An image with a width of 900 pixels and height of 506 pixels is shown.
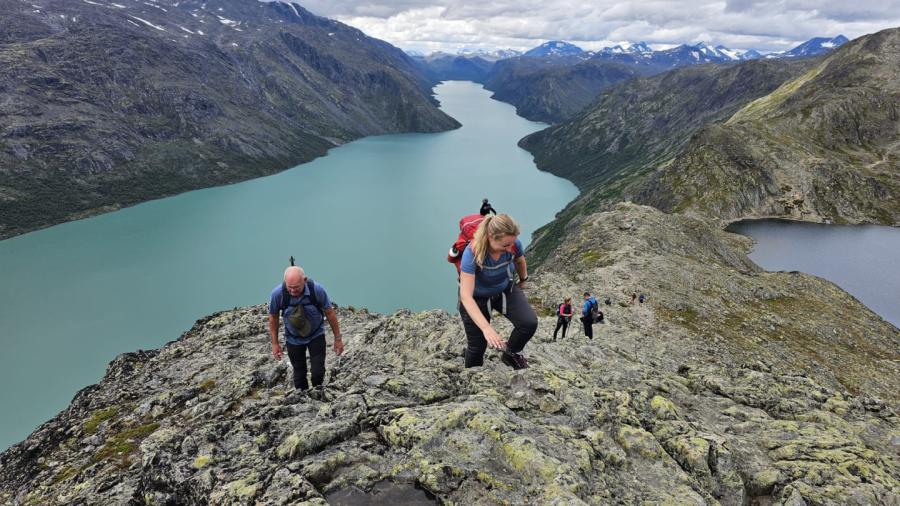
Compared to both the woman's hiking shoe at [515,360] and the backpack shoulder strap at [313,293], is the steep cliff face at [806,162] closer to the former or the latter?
the woman's hiking shoe at [515,360]

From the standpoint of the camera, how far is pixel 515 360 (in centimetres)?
1192

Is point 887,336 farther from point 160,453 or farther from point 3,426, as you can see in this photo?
point 3,426

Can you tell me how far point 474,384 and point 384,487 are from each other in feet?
13.4

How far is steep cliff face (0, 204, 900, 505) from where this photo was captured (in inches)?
323

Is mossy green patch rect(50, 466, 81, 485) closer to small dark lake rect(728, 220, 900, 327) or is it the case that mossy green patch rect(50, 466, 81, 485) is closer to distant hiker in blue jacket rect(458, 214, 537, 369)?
distant hiker in blue jacket rect(458, 214, 537, 369)

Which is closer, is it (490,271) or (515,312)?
(490,271)

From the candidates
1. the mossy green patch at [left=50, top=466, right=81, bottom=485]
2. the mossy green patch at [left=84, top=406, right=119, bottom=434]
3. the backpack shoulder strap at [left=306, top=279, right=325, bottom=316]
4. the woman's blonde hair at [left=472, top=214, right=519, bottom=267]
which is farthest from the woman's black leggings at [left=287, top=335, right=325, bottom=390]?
the mossy green patch at [left=84, top=406, right=119, bottom=434]

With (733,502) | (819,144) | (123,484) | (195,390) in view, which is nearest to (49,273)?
(195,390)

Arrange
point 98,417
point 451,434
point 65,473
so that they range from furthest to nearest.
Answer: point 98,417 → point 65,473 → point 451,434

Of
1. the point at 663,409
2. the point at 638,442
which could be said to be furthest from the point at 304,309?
the point at 663,409

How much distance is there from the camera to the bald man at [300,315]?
1148 cm

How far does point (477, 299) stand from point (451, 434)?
2.91m

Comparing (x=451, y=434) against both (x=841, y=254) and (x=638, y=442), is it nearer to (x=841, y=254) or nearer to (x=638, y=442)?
(x=638, y=442)

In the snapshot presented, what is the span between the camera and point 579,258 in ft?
173
